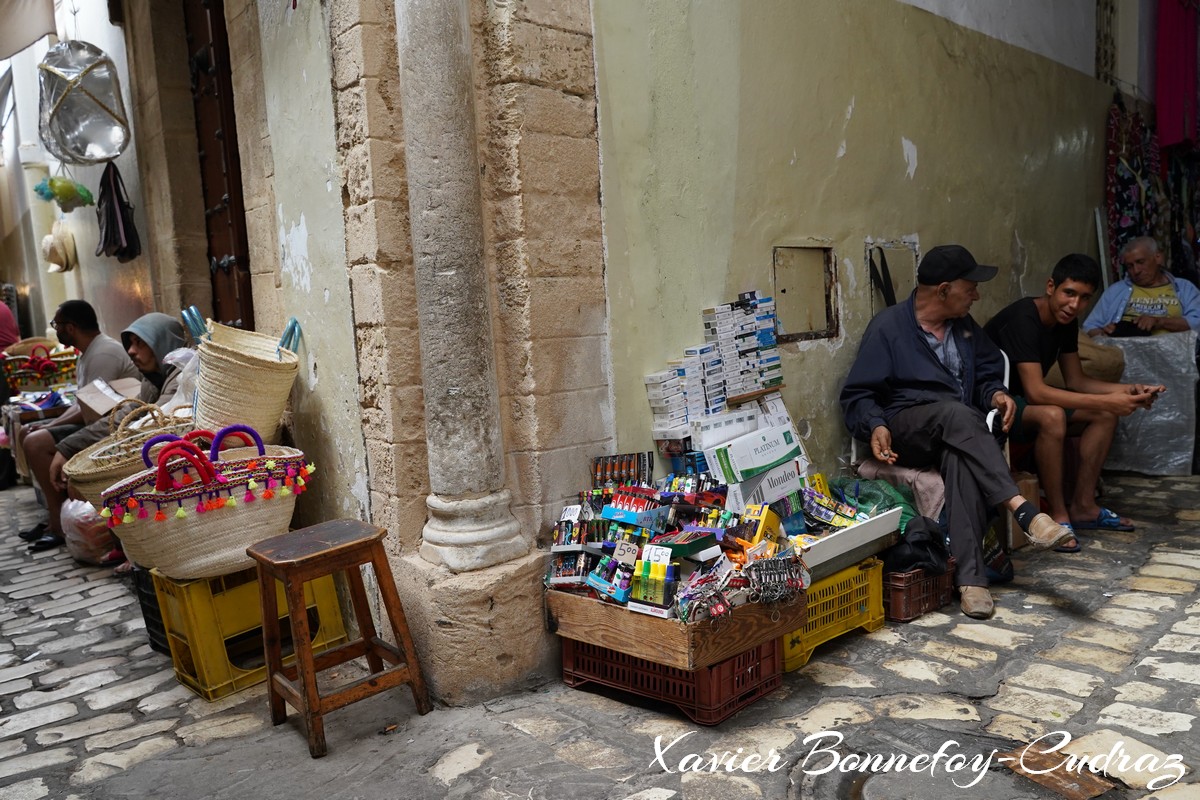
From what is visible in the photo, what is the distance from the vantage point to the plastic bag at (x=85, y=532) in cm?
527

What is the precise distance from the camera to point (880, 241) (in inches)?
195

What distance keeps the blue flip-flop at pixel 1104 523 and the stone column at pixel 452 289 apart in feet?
11.9

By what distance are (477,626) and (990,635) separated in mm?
2076

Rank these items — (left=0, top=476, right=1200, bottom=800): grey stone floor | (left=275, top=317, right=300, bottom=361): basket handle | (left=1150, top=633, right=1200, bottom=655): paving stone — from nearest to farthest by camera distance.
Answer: (left=0, top=476, right=1200, bottom=800): grey stone floor
(left=1150, top=633, right=1200, bottom=655): paving stone
(left=275, top=317, right=300, bottom=361): basket handle

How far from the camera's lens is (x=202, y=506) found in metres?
3.14

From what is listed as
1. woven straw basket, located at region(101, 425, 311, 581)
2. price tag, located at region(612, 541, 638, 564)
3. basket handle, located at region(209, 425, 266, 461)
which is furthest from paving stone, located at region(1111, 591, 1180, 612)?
basket handle, located at region(209, 425, 266, 461)

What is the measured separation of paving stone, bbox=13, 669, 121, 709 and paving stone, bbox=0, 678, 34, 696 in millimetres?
73

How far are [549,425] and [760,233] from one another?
1.57 metres

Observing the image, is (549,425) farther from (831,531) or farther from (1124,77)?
(1124,77)

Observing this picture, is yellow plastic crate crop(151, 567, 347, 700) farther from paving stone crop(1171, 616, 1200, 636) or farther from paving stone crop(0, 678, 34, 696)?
paving stone crop(1171, 616, 1200, 636)

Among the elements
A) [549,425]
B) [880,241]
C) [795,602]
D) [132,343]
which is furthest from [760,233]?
[132,343]

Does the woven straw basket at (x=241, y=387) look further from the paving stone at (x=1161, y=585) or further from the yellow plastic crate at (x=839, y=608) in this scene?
the paving stone at (x=1161, y=585)

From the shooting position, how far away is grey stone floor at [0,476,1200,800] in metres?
2.48

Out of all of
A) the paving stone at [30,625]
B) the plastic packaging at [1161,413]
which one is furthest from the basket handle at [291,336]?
the plastic packaging at [1161,413]
